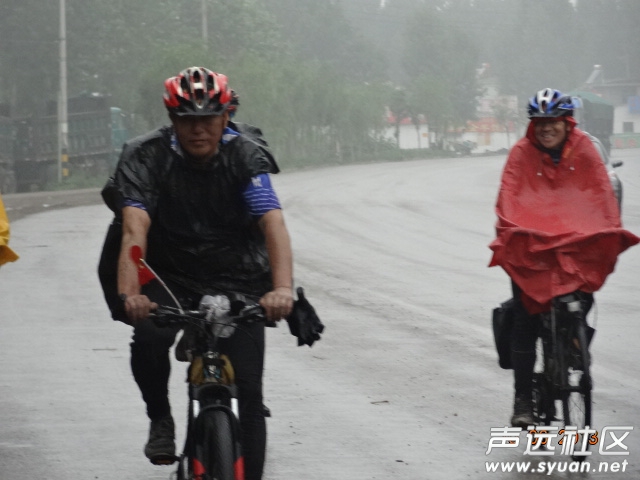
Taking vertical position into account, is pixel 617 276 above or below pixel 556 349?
below

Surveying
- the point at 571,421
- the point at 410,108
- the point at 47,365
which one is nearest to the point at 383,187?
the point at 47,365

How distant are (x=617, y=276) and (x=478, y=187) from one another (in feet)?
74.4

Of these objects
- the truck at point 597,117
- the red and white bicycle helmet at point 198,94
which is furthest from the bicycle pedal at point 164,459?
the truck at point 597,117

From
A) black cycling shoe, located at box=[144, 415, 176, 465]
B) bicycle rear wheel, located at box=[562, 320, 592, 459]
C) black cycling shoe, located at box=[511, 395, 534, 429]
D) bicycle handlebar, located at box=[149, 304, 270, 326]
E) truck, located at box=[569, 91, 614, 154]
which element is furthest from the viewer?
truck, located at box=[569, 91, 614, 154]

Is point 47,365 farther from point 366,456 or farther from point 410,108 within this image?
point 410,108

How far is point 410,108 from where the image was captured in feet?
319

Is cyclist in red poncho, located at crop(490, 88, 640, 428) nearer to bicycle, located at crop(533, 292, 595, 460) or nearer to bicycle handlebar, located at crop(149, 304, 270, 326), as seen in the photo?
bicycle, located at crop(533, 292, 595, 460)

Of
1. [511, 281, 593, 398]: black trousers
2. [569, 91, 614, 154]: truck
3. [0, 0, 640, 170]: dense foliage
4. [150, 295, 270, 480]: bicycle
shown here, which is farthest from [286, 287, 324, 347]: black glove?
[569, 91, 614, 154]: truck

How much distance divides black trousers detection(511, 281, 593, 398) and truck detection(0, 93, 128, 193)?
37.6 m

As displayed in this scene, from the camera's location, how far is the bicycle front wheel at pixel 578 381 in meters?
6.22

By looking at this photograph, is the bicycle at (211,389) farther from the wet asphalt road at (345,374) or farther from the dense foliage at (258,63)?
the dense foliage at (258,63)

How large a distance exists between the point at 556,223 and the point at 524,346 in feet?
2.06

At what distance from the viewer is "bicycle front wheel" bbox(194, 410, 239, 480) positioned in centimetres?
417

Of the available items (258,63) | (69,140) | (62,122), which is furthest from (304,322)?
(258,63)
